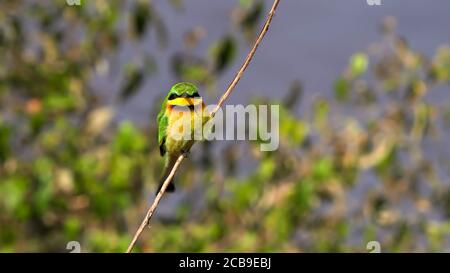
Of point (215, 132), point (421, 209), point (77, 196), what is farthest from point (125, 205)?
point (215, 132)

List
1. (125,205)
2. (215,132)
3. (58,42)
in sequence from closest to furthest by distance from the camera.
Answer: (215,132)
(125,205)
(58,42)

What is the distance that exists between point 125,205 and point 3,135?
60cm

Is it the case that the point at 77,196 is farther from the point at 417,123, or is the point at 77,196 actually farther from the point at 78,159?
the point at 417,123

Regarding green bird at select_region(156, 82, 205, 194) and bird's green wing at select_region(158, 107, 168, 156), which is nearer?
green bird at select_region(156, 82, 205, 194)

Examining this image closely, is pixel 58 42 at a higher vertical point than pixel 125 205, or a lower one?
higher

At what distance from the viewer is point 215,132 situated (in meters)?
1.88

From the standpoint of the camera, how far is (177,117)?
1971 millimetres

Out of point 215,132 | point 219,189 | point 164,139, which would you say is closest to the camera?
point 215,132

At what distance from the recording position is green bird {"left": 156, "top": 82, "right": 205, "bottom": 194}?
1784 millimetres

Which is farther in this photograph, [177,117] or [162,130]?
[162,130]

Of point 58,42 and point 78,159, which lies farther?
point 58,42

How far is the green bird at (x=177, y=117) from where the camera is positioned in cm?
178

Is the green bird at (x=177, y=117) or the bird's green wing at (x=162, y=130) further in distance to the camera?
the bird's green wing at (x=162, y=130)
